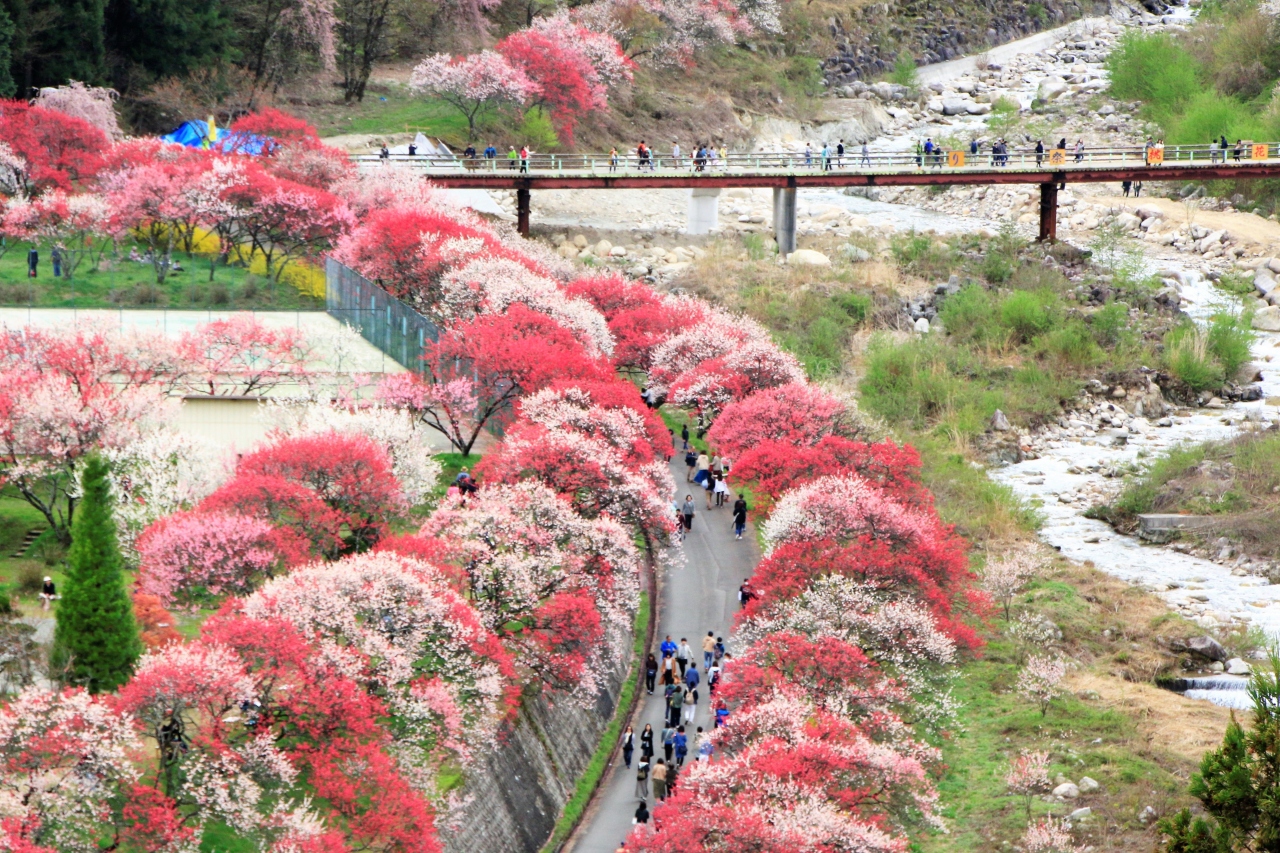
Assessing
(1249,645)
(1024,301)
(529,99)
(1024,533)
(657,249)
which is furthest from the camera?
(529,99)

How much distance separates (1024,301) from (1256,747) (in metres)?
48.2

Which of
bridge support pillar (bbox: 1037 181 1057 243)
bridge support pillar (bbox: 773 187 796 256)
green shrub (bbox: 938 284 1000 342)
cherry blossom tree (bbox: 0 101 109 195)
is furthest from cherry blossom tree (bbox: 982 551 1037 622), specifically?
cherry blossom tree (bbox: 0 101 109 195)

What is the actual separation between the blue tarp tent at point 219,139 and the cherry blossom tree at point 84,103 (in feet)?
7.43

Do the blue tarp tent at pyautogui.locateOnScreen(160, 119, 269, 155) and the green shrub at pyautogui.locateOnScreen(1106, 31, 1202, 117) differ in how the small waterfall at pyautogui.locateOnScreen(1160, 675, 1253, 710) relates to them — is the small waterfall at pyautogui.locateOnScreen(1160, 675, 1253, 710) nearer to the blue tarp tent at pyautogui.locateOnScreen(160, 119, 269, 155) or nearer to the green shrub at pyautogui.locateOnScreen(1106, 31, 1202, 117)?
the blue tarp tent at pyautogui.locateOnScreen(160, 119, 269, 155)

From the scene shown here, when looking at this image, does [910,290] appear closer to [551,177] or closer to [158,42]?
[551,177]

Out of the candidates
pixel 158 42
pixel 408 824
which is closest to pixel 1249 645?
pixel 408 824

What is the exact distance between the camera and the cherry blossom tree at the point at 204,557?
37156mm

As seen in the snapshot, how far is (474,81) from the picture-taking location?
89562 mm

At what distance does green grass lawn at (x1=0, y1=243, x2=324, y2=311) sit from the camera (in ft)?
193

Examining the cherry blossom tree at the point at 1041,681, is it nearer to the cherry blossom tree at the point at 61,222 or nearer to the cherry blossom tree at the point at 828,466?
the cherry blossom tree at the point at 828,466

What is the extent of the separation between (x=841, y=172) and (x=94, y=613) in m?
60.2

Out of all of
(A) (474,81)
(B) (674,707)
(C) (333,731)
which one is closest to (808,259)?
(A) (474,81)

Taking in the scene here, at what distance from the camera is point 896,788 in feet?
114

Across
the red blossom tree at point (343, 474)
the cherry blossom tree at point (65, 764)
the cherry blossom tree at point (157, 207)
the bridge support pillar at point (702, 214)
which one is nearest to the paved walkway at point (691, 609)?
the red blossom tree at point (343, 474)
